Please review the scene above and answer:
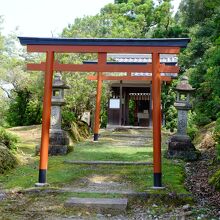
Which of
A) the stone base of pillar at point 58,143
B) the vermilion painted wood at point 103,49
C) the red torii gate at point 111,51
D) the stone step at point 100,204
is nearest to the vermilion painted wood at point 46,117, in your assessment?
the red torii gate at point 111,51

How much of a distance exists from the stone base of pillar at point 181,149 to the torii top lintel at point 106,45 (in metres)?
5.24

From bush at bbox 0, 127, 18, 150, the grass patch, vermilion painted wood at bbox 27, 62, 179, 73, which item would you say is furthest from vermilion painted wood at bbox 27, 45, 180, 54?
bush at bbox 0, 127, 18, 150

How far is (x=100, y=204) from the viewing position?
7.46 meters

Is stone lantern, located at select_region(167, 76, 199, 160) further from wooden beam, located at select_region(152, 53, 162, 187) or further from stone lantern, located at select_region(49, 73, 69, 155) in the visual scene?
wooden beam, located at select_region(152, 53, 162, 187)

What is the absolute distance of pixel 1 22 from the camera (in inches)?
1048

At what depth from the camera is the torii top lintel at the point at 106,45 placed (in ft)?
29.6

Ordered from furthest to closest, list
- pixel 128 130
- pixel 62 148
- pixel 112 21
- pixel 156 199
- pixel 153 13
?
pixel 153 13, pixel 112 21, pixel 128 130, pixel 62 148, pixel 156 199

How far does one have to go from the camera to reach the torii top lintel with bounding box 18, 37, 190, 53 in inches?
355

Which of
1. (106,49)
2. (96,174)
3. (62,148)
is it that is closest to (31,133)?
(62,148)

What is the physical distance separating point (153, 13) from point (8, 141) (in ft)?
104

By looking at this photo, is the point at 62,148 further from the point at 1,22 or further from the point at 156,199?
the point at 1,22

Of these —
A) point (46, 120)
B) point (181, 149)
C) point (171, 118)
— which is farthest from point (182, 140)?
point (171, 118)

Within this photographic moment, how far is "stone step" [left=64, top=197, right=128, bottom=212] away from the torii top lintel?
353 cm

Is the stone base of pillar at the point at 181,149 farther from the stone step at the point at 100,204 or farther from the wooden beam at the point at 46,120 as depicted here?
the stone step at the point at 100,204
